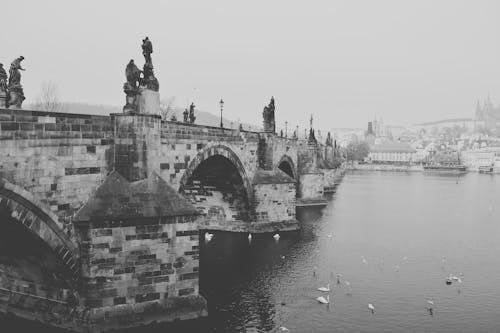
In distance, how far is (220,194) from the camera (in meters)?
35.5

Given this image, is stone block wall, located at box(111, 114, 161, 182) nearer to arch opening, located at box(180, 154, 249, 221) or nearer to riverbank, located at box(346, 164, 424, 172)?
arch opening, located at box(180, 154, 249, 221)

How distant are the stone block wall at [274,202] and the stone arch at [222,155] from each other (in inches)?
33.1

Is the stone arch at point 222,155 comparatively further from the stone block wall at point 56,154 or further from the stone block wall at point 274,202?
the stone block wall at point 56,154

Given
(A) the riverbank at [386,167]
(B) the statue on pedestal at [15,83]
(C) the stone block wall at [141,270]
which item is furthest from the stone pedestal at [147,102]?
(A) the riverbank at [386,167]

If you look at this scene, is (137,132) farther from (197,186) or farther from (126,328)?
(197,186)

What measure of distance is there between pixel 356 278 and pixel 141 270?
1222 centimetres

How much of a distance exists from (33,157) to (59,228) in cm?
240

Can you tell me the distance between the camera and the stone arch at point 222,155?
A: 76.7ft

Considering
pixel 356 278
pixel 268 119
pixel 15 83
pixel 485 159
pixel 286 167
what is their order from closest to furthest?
pixel 15 83, pixel 356 278, pixel 268 119, pixel 286 167, pixel 485 159

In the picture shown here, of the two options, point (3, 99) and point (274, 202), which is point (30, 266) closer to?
point (3, 99)

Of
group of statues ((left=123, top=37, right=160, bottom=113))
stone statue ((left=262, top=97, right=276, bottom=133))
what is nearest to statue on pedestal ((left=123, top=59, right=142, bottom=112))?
group of statues ((left=123, top=37, right=160, bottom=113))

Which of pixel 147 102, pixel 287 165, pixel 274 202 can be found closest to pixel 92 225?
pixel 147 102

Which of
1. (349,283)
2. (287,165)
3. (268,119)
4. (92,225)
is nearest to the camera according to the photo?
(92,225)

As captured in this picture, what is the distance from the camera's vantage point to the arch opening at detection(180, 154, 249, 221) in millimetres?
34375
